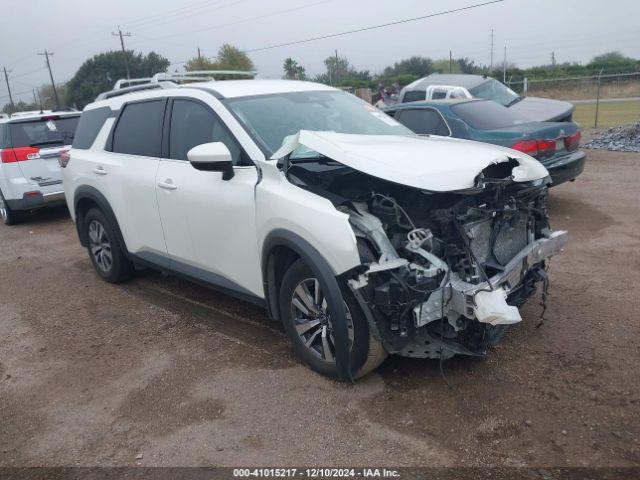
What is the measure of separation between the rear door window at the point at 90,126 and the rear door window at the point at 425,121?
394 centimetres

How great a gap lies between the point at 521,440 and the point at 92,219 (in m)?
4.73

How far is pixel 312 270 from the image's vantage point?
345cm

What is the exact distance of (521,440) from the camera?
304cm

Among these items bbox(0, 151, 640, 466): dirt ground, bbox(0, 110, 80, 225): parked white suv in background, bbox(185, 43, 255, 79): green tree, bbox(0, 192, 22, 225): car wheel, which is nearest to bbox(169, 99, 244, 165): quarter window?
bbox(0, 151, 640, 466): dirt ground

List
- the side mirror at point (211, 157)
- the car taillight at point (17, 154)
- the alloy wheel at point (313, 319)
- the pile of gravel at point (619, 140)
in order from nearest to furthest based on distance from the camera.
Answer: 1. the alloy wheel at point (313, 319)
2. the side mirror at point (211, 157)
3. the car taillight at point (17, 154)
4. the pile of gravel at point (619, 140)

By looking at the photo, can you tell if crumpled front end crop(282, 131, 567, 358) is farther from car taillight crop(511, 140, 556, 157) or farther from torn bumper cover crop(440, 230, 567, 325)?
car taillight crop(511, 140, 556, 157)

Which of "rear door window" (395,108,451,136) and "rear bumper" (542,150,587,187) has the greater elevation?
"rear door window" (395,108,451,136)

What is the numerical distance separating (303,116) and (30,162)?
660 cm

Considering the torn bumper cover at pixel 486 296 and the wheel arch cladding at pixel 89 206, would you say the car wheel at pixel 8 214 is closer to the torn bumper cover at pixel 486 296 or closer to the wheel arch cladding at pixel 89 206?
the wheel arch cladding at pixel 89 206

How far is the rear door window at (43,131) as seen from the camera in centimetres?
926

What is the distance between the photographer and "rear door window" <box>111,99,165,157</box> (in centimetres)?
495

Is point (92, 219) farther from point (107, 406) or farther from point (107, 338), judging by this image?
point (107, 406)

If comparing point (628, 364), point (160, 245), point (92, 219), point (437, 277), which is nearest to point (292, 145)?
point (437, 277)

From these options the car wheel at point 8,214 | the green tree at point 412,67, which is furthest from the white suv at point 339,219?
the green tree at point 412,67
